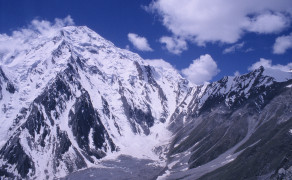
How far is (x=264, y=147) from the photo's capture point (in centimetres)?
18862

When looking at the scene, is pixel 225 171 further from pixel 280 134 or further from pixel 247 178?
pixel 280 134

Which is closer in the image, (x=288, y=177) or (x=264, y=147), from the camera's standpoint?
(x=288, y=177)

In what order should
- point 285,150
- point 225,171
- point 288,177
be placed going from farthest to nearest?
point 225,171 → point 285,150 → point 288,177

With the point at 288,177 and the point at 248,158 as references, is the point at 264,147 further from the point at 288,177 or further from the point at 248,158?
the point at 288,177

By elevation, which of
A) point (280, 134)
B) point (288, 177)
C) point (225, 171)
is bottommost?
point (288, 177)

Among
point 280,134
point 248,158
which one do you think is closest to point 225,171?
point 248,158

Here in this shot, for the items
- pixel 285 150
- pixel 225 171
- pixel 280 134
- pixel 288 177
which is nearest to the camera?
pixel 288 177

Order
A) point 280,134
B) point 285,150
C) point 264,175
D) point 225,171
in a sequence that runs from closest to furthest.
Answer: point 264,175, point 285,150, point 225,171, point 280,134

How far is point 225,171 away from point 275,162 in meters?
31.4

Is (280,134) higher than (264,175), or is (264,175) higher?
(280,134)

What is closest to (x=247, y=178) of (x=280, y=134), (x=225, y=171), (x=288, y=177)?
(x=225, y=171)

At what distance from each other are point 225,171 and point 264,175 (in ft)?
107

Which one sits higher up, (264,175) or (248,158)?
(248,158)

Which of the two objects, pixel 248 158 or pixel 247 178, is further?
pixel 248 158
